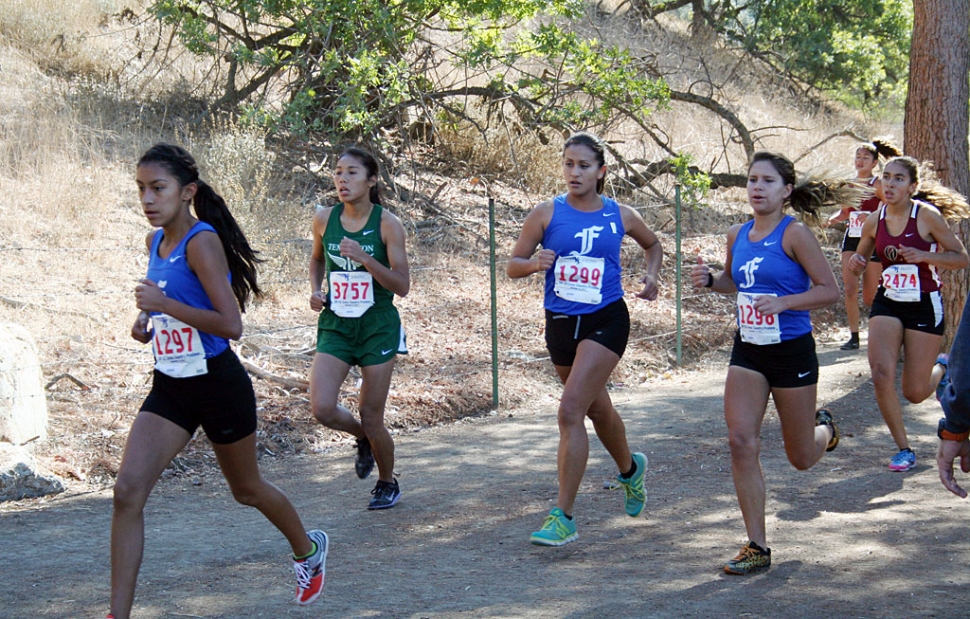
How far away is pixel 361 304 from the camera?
5969 millimetres

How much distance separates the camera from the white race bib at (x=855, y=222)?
10039 millimetres

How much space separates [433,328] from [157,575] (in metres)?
6.13

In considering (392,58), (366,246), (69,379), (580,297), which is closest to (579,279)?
(580,297)

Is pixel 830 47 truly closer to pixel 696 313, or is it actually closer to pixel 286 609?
pixel 696 313

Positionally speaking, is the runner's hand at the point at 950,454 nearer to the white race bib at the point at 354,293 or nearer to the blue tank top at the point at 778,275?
the blue tank top at the point at 778,275

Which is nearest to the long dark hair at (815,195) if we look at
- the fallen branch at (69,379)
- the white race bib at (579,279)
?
the white race bib at (579,279)

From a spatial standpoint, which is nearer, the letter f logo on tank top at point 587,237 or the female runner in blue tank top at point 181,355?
the female runner in blue tank top at point 181,355

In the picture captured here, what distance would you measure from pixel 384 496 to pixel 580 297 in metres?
1.85

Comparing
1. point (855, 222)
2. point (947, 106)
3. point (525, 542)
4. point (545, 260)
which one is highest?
point (947, 106)

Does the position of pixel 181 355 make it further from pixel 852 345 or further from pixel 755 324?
pixel 852 345

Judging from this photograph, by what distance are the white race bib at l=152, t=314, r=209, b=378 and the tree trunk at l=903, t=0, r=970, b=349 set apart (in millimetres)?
7785

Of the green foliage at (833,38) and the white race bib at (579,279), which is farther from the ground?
the green foliage at (833,38)

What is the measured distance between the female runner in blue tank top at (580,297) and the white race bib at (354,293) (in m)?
0.88

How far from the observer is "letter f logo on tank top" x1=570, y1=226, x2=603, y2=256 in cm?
552
